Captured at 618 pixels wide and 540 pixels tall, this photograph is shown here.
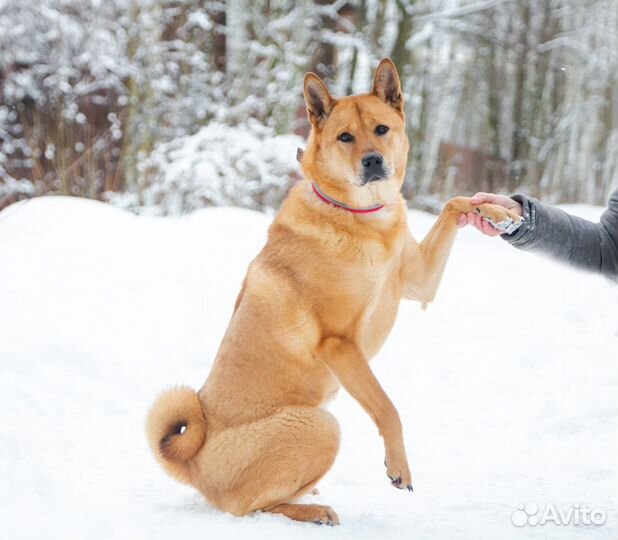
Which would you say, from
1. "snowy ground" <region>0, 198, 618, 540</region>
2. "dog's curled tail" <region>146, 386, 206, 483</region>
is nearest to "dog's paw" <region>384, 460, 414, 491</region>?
"snowy ground" <region>0, 198, 618, 540</region>

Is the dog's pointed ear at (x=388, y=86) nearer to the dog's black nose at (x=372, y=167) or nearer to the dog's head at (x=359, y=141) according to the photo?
the dog's head at (x=359, y=141)

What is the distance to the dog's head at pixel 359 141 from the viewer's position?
307 centimetres

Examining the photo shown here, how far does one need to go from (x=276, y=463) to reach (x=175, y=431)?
0.45 metres

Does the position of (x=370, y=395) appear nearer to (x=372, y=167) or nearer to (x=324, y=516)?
(x=324, y=516)

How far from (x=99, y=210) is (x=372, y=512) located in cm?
462

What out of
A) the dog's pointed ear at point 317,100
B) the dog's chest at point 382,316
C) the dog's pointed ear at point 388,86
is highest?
the dog's pointed ear at point 388,86

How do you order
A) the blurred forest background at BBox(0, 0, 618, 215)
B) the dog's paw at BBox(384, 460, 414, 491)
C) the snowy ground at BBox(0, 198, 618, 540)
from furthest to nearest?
the blurred forest background at BBox(0, 0, 618, 215) < the snowy ground at BBox(0, 198, 618, 540) < the dog's paw at BBox(384, 460, 414, 491)

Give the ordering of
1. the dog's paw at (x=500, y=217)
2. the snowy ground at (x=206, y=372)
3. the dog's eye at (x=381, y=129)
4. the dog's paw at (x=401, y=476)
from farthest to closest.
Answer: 1. the dog's eye at (x=381, y=129)
2. the dog's paw at (x=500, y=217)
3. the snowy ground at (x=206, y=372)
4. the dog's paw at (x=401, y=476)

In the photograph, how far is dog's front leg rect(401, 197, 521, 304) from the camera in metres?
3.15

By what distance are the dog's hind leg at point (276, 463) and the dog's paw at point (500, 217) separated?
103 cm

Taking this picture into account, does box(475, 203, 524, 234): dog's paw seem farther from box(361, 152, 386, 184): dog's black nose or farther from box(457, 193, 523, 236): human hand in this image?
box(361, 152, 386, 184): dog's black nose

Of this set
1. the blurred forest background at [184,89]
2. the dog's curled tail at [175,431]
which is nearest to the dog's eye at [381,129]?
the dog's curled tail at [175,431]

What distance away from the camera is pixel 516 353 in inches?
205

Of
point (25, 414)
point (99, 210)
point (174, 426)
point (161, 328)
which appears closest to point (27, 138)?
point (99, 210)
